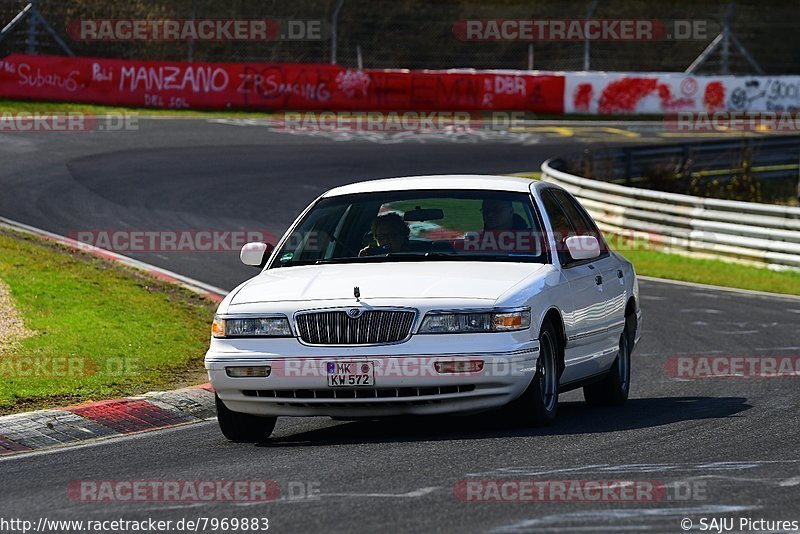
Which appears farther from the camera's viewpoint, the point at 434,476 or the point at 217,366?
the point at 217,366

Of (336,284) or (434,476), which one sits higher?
(336,284)

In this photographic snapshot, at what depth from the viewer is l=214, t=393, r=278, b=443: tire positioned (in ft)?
29.2

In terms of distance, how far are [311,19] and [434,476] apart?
34848 mm

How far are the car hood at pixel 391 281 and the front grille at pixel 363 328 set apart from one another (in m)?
0.11

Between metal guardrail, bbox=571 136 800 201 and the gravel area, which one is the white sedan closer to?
the gravel area

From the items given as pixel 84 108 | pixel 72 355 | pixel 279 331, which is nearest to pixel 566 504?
pixel 279 331

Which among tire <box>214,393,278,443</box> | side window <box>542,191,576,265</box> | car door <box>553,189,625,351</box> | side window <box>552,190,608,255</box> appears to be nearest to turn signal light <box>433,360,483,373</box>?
tire <box>214,393,278,443</box>

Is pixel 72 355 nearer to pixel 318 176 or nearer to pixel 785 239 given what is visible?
pixel 785 239

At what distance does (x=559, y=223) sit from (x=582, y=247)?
26.2 inches

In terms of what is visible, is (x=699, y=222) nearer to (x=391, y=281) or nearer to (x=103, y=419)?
(x=103, y=419)

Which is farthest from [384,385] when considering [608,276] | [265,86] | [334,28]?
[334,28]

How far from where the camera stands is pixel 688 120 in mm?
41781

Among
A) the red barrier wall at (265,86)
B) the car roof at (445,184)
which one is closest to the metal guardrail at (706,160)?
the red barrier wall at (265,86)

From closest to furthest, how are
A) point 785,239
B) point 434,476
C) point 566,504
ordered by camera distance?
point 566,504, point 434,476, point 785,239
